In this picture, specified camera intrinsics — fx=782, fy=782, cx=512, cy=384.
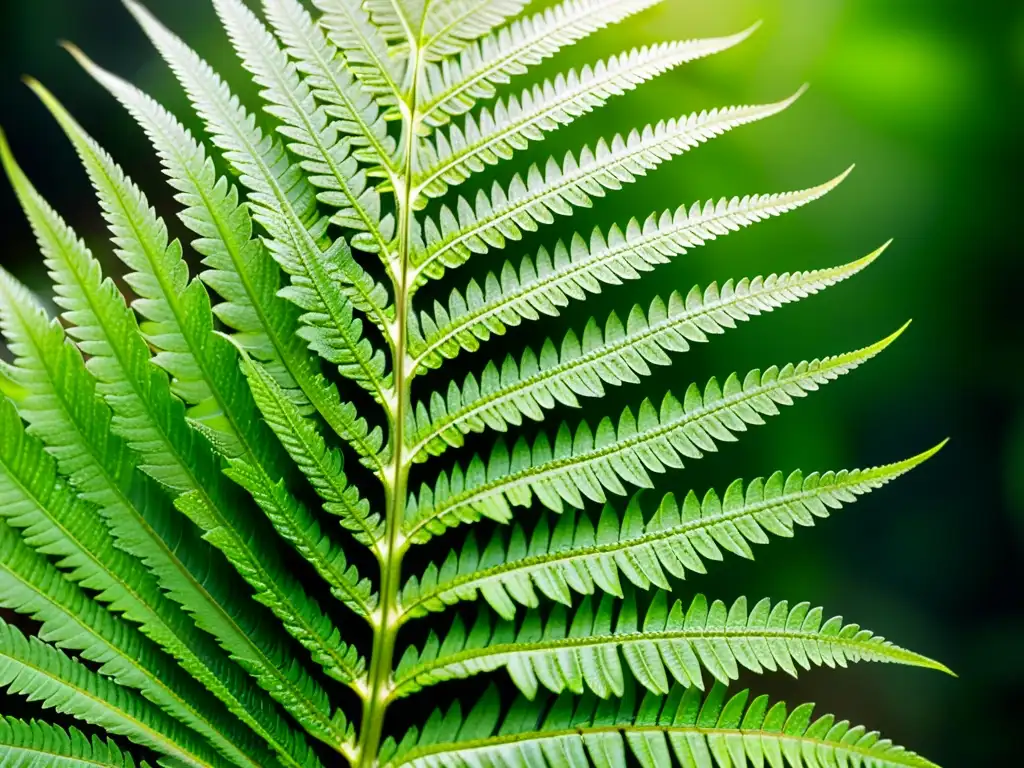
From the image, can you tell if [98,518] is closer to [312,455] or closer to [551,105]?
[312,455]

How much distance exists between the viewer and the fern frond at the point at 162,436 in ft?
2.28

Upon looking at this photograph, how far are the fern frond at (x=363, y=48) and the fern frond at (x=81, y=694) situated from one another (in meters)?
0.63

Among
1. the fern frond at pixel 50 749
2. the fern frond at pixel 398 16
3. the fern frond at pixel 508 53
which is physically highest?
the fern frond at pixel 398 16

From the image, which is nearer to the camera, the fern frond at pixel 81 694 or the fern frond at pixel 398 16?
the fern frond at pixel 81 694

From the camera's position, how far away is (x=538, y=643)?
0.77 m

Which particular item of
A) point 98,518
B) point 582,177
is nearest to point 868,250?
point 582,177

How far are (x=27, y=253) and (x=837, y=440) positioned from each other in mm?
1302

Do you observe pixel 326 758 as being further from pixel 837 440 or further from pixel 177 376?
pixel 837 440

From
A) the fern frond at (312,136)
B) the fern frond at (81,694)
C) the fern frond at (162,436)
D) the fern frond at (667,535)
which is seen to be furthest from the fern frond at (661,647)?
the fern frond at (312,136)

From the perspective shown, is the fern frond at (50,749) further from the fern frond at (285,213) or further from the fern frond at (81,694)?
the fern frond at (285,213)

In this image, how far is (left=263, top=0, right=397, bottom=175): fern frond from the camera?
80cm

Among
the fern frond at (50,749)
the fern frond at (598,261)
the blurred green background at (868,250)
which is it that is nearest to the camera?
the fern frond at (50,749)

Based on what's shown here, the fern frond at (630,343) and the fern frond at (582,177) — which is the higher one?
the fern frond at (582,177)

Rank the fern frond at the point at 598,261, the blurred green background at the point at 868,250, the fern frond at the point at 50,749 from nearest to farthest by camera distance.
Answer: the fern frond at the point at 50,749 < the fern frond at the point at 598,261 < the blurred green background at the point at 868,250
